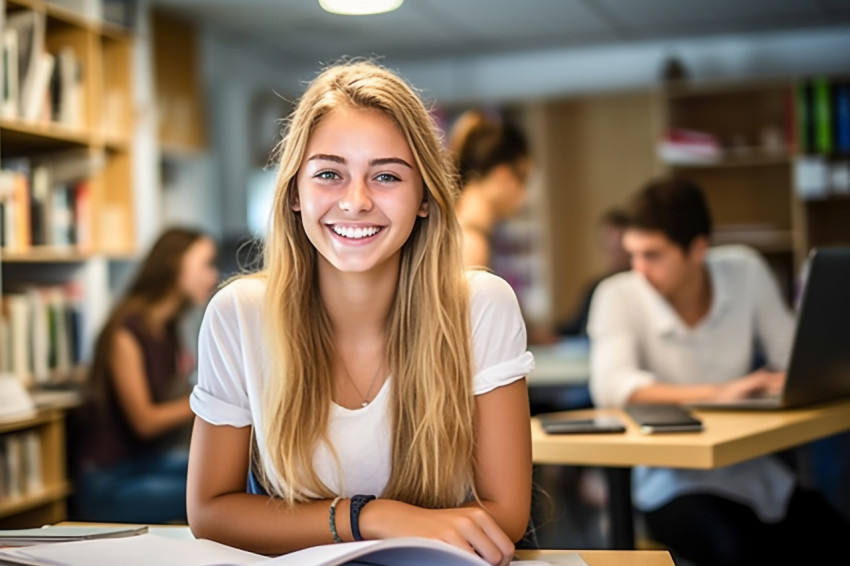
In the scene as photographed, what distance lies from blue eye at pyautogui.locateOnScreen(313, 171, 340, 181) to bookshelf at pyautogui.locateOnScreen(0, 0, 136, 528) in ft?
6.41

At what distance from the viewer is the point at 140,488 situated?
10.3 ft

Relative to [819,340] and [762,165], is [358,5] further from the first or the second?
[762,165]

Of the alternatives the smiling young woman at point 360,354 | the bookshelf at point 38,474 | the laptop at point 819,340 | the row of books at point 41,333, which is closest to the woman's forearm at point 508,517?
the smiling young woman at point 360,354

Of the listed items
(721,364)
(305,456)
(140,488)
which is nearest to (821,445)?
(721,364)

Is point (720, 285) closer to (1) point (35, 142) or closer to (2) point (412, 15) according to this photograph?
(1) point (35, 142)

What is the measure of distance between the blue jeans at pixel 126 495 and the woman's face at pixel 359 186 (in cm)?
200

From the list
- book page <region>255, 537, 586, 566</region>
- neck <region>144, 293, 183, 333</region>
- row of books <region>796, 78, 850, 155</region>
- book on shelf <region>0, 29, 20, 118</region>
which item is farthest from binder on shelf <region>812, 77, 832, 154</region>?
book page <region>255, 537, 586, 566</region>

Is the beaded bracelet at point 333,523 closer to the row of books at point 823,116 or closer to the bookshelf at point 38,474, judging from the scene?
the bookshelf at point 38,474

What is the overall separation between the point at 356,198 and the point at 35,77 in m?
2.47

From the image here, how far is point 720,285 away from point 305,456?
1371mm

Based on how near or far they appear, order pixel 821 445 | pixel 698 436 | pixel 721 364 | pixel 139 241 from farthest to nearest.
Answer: pixel 139 241 → pixel 821 445 → pixel 721 364 → pixel 698 436

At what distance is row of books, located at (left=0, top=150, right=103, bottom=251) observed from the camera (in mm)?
3312

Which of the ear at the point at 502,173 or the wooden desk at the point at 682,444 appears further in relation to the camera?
the ear at the point at 502,173

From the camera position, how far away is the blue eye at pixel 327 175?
1.39 metres
